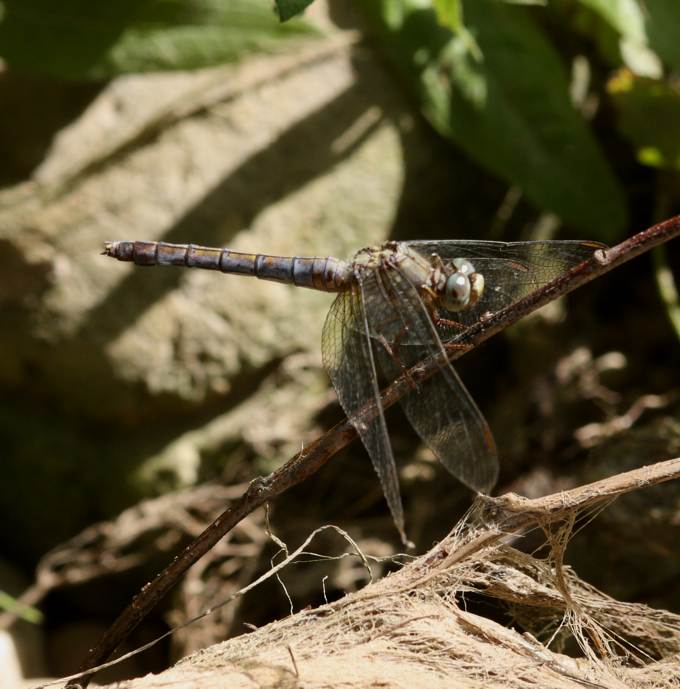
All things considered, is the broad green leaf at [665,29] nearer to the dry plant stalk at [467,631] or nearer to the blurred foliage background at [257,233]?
the blurred foliage background at [257,233]

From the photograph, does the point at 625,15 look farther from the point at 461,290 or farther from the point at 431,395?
the point at 431,395

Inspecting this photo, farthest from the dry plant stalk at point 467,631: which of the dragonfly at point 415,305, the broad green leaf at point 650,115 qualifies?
the broad green leaf at point 650,115

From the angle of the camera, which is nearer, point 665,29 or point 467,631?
point 467,631

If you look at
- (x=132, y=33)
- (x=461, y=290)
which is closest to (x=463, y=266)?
(x=461, y=290)

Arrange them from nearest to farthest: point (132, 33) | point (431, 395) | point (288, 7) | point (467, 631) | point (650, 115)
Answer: point (467, 631), point (288, 7), point (431, 395), point (132, 33), point (650, 115)

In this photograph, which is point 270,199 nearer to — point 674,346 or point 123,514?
point 123,514

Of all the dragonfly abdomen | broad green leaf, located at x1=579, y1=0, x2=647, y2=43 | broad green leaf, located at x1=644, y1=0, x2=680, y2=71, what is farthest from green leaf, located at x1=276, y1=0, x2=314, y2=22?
broad green leaf, located at x1=644, y1=0, x2=680, y2=71

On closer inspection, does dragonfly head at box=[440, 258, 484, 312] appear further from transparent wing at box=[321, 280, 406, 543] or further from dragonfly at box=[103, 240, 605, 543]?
transparent wing at box=[321, 280, 406, 543]
